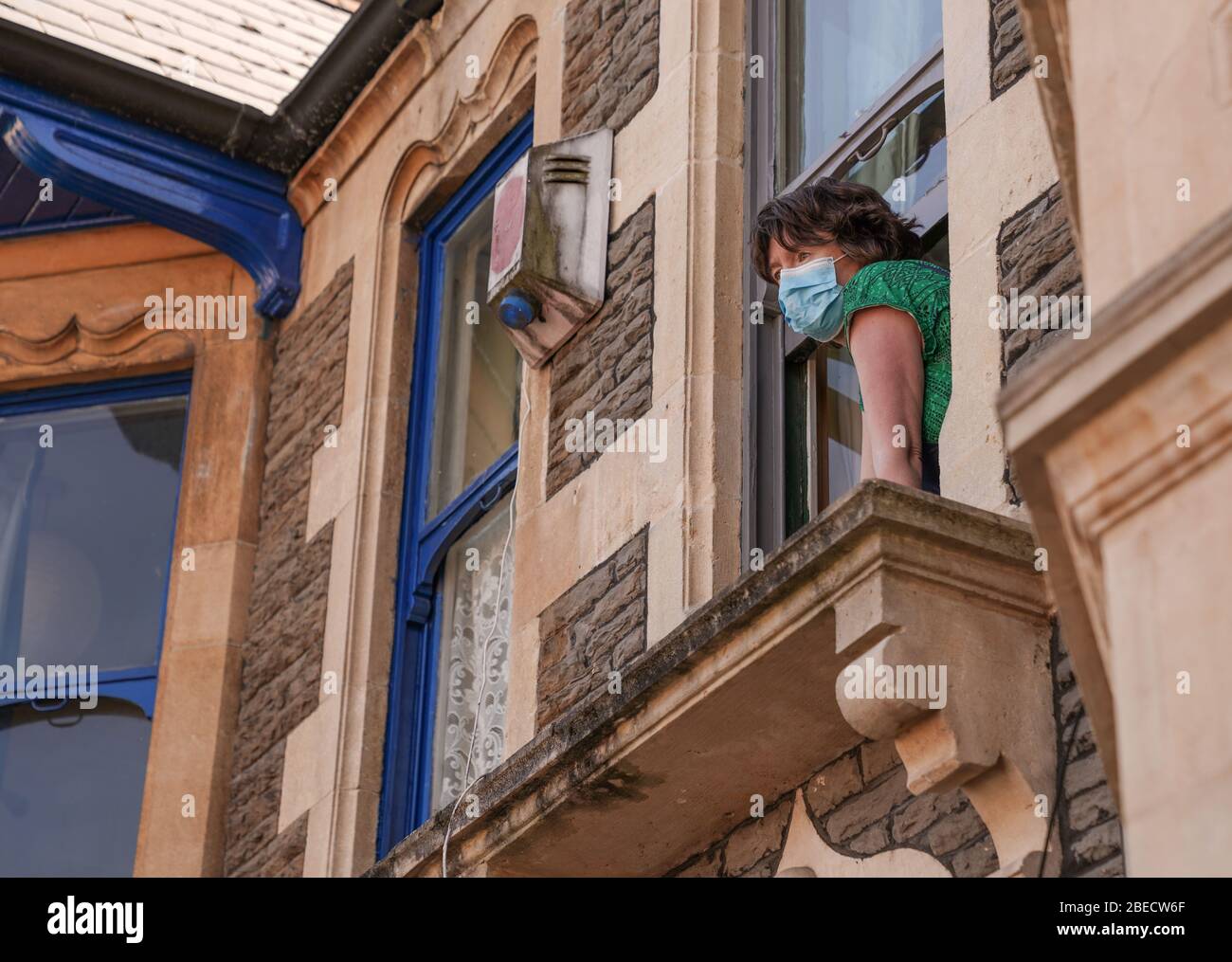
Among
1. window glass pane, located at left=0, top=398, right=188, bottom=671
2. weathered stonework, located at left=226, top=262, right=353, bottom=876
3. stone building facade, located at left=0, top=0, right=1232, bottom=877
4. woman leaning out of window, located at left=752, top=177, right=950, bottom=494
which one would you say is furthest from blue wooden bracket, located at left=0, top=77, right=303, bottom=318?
woman leaning out of window, located at left=752, top=177, right=950, bottom=494

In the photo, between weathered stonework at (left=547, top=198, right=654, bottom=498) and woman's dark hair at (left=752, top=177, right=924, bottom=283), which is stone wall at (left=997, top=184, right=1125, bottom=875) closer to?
woman's dark hair at (left=752, top=177, right=924, bottom=283)

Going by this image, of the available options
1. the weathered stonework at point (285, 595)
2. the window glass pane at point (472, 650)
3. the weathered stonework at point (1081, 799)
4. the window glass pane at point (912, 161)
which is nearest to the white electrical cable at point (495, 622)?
the window glass pane at point (472, 650)

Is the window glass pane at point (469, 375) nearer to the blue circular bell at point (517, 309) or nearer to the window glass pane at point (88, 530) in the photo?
the blue circular bell at point (517, 309)

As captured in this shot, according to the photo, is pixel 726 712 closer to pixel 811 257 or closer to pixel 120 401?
pixel 811 257

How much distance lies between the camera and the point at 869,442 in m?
5.42

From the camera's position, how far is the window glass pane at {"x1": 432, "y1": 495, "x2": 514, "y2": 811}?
760 centimetres

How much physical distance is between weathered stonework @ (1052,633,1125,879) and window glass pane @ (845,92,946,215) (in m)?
1.70

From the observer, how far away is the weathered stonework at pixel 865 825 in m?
4.92

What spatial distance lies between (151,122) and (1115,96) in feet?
22.1

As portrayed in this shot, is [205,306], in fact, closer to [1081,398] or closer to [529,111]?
[529,111]

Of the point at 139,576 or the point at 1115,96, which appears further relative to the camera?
the point at 139,576

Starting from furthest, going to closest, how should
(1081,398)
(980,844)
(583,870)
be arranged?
(583,870)
(980,844)
(1081,398)

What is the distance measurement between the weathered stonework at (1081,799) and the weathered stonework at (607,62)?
10.3 ft
